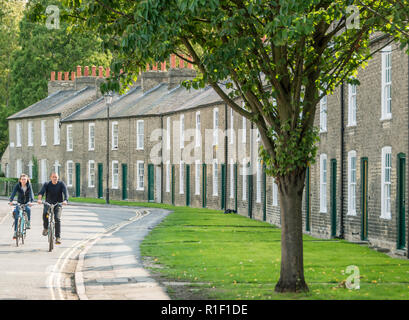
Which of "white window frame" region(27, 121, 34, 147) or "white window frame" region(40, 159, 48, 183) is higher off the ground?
"white window frame" region(27, 121, 34, 147)

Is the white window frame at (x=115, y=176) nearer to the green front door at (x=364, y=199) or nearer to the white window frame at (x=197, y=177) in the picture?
the white window frame at (x=197, y=177)

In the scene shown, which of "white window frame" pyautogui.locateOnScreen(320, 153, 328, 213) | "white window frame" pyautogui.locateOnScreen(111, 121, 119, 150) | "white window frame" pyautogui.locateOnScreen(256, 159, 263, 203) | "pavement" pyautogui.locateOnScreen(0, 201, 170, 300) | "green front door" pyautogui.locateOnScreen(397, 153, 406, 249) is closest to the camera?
"pavement" pyautogui.locateOnScreen(0, 201, 170, 300)

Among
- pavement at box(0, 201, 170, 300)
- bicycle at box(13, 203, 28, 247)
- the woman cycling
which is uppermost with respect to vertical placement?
the woman cycling

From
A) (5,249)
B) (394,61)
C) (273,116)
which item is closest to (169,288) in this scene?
(273,116)

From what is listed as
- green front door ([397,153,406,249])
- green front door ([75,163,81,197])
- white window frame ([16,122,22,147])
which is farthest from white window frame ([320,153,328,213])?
white window frame ([16,122,22,147])

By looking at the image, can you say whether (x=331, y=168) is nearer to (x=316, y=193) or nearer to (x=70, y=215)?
(x=316, y=193)

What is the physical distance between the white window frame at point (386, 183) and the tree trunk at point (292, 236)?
9600mm

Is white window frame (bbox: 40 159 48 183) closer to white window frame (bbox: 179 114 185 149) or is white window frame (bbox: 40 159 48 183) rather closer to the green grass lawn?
white window frame (bbox: 179 114 185 149)

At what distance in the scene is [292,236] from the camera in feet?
44.4

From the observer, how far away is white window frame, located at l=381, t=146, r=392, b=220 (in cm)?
2269

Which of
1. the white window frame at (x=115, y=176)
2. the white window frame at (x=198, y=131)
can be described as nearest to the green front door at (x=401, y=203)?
the white window frame at (x=198, y=131)

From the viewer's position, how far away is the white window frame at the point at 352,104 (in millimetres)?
26000

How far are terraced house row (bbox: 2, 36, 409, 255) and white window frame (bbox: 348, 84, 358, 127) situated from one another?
5 cm

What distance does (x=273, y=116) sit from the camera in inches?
547
